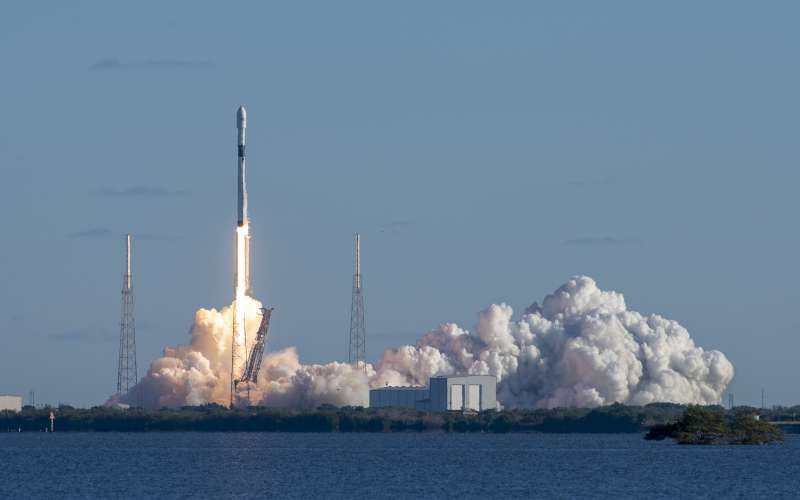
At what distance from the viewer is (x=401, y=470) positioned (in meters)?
142

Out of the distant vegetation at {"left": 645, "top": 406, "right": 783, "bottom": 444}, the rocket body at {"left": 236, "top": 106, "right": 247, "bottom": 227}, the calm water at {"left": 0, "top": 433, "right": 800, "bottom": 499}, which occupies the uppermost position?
the rocket body at {"left": 236, "top": 106, "right": 247, "bottom": 227}

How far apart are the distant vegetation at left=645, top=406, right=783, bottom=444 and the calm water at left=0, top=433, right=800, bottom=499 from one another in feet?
5.77

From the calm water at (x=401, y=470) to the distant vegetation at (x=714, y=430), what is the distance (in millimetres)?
1760

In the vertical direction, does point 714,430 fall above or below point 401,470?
above

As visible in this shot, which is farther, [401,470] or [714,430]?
[714,430]

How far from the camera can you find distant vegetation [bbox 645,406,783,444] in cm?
18012

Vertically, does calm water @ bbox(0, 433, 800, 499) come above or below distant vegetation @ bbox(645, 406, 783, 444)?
below

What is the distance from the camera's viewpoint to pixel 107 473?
141 meters

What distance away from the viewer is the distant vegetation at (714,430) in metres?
180

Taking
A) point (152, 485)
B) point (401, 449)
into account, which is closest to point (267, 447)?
point (401, 449)

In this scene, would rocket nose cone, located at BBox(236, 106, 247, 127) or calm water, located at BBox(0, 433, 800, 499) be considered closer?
calm water, located at BBox(0, 433, 800, 499)

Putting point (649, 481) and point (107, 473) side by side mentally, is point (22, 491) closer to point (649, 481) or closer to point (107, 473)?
point (107, 473)

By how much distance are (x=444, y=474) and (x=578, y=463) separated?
59.3ft

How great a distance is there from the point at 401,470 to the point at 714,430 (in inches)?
1771
